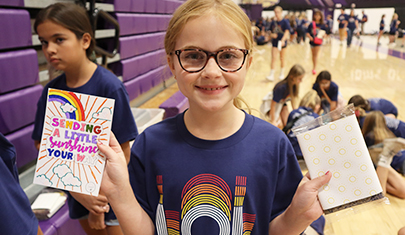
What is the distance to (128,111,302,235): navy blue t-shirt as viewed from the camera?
786 millimetres

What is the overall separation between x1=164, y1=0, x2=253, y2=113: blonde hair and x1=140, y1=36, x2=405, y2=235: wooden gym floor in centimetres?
14

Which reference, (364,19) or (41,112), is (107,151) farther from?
(364,19)

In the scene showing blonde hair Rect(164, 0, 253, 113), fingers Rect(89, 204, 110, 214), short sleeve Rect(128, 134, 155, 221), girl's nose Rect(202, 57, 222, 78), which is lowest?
fingers Rect(89, 204, 110, 214)

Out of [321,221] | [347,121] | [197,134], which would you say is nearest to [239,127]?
[197,134]

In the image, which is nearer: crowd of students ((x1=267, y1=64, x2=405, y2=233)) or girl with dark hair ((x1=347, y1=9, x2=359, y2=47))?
crowd of students ((x1=267, y1=64, x2=405, y2=233))

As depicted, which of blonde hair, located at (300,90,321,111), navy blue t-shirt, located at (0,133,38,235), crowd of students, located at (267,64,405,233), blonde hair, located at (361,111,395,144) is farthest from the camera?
blonde hair, located at (300,90,321,111)

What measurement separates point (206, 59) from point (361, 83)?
6.19 meters

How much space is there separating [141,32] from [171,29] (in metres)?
4.27

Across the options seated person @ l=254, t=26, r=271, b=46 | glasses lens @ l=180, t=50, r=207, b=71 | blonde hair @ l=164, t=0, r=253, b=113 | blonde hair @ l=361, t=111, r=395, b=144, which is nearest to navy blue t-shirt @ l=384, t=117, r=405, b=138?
blonde hair @ l=361, t=111, r=395, b=144

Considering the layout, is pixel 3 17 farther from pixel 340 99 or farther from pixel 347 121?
pixel 340 99

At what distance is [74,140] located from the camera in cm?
91

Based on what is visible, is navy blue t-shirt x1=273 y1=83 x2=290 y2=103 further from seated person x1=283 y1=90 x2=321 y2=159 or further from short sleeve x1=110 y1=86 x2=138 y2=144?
short sleeve x1=110 y1=86 x2=138 y2=144

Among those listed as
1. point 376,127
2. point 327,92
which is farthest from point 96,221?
point 327,92

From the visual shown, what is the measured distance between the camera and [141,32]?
4.85m
